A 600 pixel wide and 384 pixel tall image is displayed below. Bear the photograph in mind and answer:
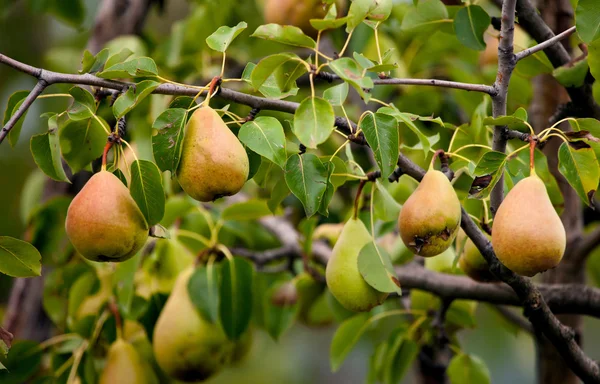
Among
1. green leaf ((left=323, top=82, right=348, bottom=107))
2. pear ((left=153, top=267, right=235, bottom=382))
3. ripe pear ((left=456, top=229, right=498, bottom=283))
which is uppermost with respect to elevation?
green leaf ((left=323, top=82, right=348, bottom=107))

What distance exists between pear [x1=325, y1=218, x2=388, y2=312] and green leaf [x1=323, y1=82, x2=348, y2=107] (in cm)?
19

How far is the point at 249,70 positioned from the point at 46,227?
868 millimetres

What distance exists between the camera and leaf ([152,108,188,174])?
809mm

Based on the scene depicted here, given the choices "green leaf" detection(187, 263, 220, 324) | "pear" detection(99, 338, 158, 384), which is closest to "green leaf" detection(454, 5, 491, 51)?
"green leaf" detection(187, 263, 220, 324)

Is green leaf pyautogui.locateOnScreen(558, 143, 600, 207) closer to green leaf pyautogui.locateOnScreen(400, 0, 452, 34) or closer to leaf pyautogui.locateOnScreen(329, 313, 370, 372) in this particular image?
green leaf pyautogui.locateOnScreen(400, 0, 452, 34)

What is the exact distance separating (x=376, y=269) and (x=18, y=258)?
43cm

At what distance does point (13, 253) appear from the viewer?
0.86 metres

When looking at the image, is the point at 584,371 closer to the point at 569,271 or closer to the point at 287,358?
the point at 569,271

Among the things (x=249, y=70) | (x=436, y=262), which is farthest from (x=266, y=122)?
(x=436, y=262)

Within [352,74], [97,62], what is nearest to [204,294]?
[97,62]

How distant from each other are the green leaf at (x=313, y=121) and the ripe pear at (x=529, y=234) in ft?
0.69

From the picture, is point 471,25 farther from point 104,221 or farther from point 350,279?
point 104,221

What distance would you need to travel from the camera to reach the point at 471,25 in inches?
44.8

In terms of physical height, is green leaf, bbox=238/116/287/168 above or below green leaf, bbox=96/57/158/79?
below
